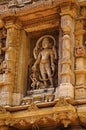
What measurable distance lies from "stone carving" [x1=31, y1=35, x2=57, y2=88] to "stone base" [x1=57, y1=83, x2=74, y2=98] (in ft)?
1.80

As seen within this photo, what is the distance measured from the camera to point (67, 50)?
8.20 meters

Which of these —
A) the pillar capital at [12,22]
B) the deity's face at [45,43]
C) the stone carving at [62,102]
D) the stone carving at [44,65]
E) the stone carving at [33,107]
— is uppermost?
the pillar capital at [12,22]

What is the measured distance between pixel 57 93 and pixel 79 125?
73 centimetres

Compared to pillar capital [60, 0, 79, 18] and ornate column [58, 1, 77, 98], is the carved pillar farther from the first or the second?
pillar capital [60, 0, 79, 18]

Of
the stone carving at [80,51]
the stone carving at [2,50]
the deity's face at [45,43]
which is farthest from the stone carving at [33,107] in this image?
the deity's face at [45,43]

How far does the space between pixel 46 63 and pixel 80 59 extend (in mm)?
769

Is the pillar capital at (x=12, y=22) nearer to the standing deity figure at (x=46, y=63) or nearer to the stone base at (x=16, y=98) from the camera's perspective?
the standing deity figure at (x=46, y=63)

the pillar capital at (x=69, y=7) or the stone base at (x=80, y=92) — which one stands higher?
the pillar capital at (x=69, y=7)

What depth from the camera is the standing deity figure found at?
8.55 meters

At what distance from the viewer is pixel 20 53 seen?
29.3 ft

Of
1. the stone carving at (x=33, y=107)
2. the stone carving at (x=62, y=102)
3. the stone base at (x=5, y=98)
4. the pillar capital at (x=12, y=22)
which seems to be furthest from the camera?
the pillar capital at (x=12, y=22)

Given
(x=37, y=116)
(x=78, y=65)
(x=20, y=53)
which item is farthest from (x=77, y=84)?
(x=20, y=53)

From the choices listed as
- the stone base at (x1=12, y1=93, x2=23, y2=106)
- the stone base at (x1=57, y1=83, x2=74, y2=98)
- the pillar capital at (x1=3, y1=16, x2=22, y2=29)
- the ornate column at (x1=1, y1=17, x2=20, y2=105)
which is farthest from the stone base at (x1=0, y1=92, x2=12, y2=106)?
the pillar capital at (x1=3, y1=16, x2=22, y2=29)

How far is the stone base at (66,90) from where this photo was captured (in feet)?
25.7
